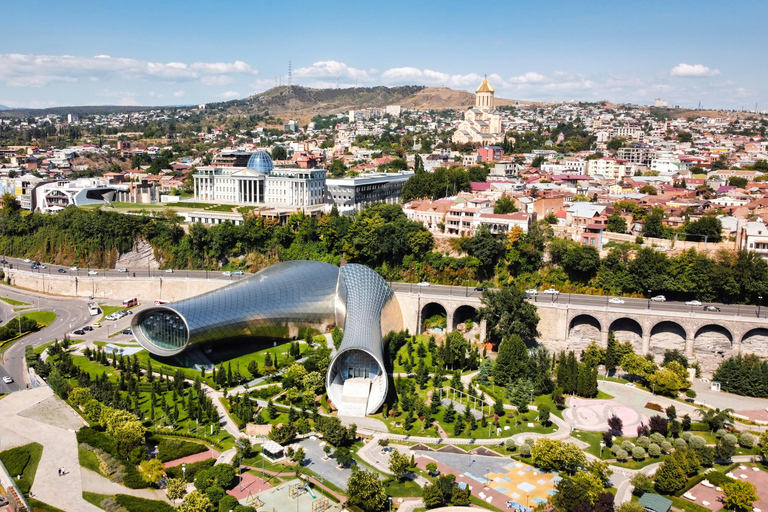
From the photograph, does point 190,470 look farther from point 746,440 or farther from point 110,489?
point 746,440

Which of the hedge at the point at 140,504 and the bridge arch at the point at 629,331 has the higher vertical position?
the bridge arch at the point at 629,331

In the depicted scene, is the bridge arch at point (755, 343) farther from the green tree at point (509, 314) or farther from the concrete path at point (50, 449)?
the concrete path at point (50, 449)

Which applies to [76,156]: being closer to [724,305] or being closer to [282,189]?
[282,189]

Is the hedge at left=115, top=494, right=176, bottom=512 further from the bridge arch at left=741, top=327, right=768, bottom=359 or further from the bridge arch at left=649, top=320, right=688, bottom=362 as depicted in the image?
the bridge arch at left=741, top=327, right=768, bottom=359

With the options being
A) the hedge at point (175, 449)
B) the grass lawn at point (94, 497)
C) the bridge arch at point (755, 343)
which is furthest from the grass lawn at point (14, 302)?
the bridge arch at point (755, 343)

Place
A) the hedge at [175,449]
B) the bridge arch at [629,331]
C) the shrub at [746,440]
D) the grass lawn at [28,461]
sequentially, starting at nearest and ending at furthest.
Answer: the grass lawn at [28,461]
the hedge at [175,449]
the shrub at [746,440]
the bridge arch at [629,331]

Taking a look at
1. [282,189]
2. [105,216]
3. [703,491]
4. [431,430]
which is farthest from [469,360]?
[105,216]
